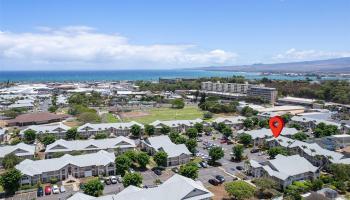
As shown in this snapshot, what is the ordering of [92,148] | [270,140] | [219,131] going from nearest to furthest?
[92,148] → [270,140] → [219,131]

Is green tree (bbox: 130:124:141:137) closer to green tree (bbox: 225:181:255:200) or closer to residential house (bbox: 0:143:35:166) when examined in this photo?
residential house (bbox: 0:143:35:166)

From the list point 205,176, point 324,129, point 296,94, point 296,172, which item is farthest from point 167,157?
point 296,94

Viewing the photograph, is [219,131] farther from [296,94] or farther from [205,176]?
[296,94]

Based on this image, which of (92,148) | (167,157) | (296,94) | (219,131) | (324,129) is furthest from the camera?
(296,94)

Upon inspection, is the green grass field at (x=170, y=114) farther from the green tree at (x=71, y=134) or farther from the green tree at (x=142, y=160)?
the green tree at (x=142, y=160)

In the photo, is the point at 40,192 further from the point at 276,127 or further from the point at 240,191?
the point at 276,127

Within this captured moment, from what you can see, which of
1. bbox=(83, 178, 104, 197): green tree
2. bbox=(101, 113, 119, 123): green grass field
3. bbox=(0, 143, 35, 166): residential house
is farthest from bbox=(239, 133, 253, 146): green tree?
bbox=(101, 113, 119, 123): green grass field
